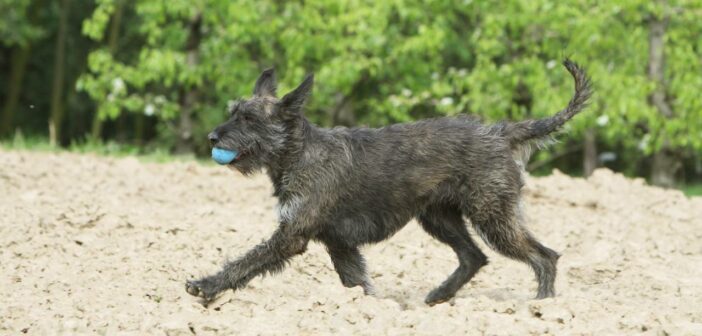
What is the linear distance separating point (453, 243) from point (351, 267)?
868mm

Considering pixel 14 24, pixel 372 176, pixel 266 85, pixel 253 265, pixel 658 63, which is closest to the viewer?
pixel 253 265

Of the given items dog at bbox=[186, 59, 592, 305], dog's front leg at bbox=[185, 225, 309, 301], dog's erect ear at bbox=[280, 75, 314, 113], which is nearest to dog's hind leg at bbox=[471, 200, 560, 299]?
dog at bbox=[186, 59, 592, 305]

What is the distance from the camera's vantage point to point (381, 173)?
6.50m

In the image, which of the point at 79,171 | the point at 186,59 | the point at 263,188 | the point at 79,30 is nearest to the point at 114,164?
the point at 79,171

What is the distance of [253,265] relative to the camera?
240 inches

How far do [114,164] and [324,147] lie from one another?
→ 637cm

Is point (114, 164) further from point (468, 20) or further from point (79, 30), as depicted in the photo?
point (79, 30)

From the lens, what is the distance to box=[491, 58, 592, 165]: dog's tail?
6809 millimetres

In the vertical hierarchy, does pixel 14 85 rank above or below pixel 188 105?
below

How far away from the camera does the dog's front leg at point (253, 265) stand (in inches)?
236

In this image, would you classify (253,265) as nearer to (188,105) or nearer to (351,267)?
(351,267)

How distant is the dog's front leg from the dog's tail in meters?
1.67

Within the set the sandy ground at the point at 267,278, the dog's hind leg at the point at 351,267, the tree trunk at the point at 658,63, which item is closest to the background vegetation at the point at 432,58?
the tree trunk at the point at 658,63

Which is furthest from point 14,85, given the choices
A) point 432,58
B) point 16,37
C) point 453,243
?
point 453,243
